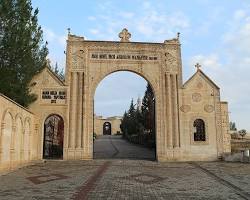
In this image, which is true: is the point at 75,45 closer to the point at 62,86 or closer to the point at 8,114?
the point at 62,86

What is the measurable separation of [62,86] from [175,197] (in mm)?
14685

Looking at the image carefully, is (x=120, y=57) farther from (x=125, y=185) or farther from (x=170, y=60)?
(x=125, y=185)

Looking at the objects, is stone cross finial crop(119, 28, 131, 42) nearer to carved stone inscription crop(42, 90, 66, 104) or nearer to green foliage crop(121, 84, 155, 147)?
carved stone inscription crop(42, 90, 66, 104)

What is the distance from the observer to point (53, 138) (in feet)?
88.3

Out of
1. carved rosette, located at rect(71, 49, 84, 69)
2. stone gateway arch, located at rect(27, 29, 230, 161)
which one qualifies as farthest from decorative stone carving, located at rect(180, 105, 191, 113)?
carved rosette, located at rect(71, 49, 84, 69)

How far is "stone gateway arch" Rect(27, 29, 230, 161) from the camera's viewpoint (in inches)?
875

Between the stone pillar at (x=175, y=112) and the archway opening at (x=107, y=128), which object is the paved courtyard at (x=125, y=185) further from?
the archway opening at (x=107, y=128)

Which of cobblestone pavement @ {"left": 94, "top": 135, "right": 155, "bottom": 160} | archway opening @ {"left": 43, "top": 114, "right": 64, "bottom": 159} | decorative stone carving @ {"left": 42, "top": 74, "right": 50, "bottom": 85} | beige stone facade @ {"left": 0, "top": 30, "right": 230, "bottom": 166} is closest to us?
beige stone facade @ {"left": 0, "top": 30, "right": 230, "bottom": 166}

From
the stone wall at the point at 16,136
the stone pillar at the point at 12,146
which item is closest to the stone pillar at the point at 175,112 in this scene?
the stone wall at the point at 16,136

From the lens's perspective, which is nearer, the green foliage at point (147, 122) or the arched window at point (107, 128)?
the green foliage at point (147, 122)

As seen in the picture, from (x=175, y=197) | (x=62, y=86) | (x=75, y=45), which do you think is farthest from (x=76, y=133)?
(x=175, y=197)

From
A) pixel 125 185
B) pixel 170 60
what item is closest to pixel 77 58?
pixel 170 60

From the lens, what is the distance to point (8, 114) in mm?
15812

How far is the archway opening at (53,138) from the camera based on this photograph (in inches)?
981
